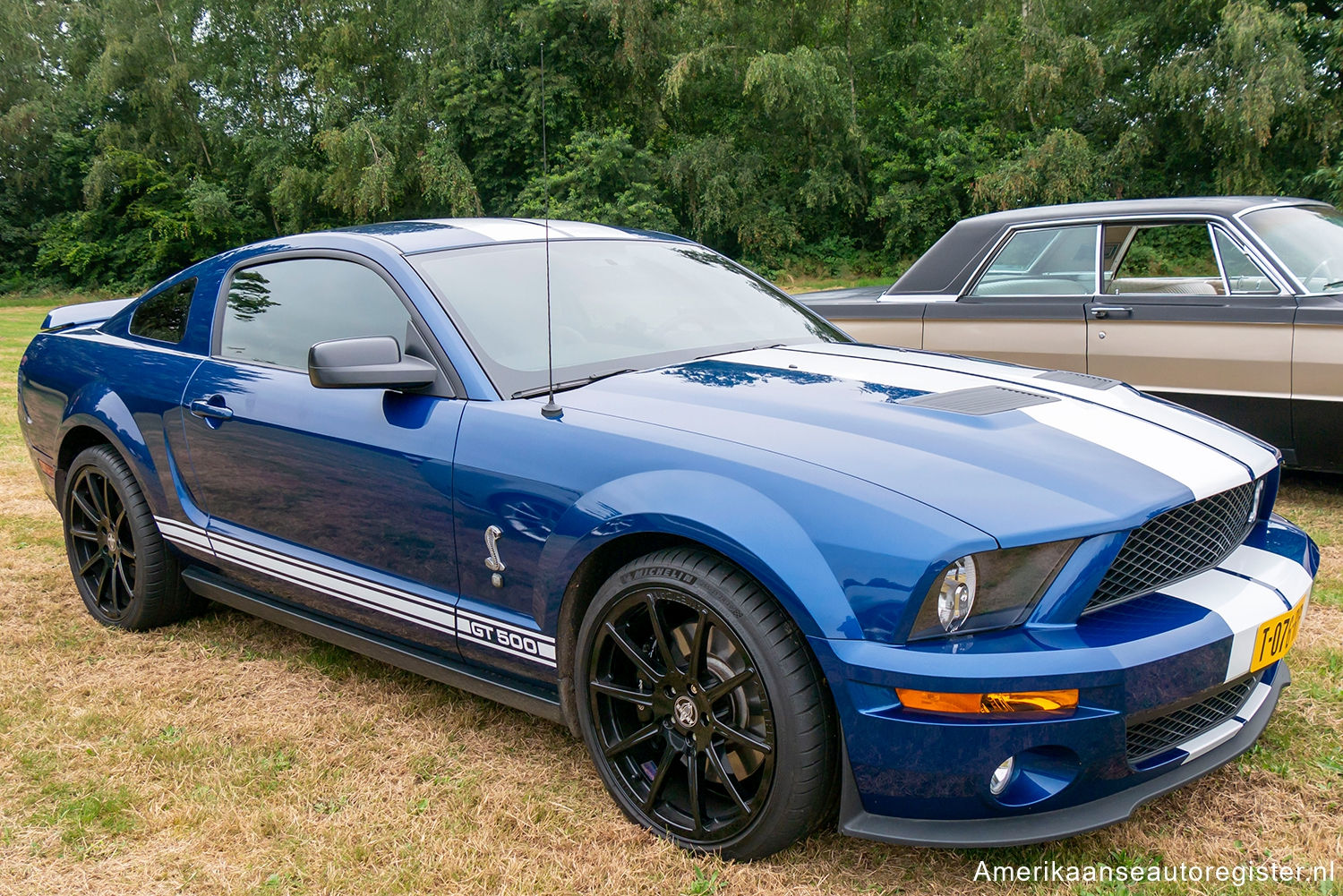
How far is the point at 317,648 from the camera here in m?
3.76

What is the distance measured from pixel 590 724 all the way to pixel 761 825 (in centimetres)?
51

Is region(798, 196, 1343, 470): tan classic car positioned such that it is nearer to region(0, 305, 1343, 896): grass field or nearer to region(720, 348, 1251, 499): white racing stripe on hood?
region(0, 305, 1343, 896): grass field

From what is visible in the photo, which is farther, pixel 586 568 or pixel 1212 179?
pixel 1212 179

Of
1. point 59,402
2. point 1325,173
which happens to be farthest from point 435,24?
point 59,402

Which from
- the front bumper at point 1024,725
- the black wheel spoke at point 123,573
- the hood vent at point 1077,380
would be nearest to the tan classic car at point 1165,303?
the hood vent at point 1077,380

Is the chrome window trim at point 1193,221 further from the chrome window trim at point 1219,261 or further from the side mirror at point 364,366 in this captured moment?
the side mirror at point 364,366

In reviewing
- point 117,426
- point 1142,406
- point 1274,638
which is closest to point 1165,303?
point 1142,406

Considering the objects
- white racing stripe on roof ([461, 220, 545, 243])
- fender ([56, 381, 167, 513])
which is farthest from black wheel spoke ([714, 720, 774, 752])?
fender ([56, 381, 167, 513])

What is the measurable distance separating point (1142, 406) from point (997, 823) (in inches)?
51.2

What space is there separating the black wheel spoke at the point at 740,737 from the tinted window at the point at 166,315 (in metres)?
2.60

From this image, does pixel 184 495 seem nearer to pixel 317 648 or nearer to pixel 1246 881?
pixel 317 648

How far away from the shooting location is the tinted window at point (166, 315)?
3787mm

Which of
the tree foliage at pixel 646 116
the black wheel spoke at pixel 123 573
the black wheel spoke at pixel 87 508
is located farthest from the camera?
the tree foliage at pixel 646 116

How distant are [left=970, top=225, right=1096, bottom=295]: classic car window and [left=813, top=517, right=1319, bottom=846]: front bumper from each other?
3.87 metres
